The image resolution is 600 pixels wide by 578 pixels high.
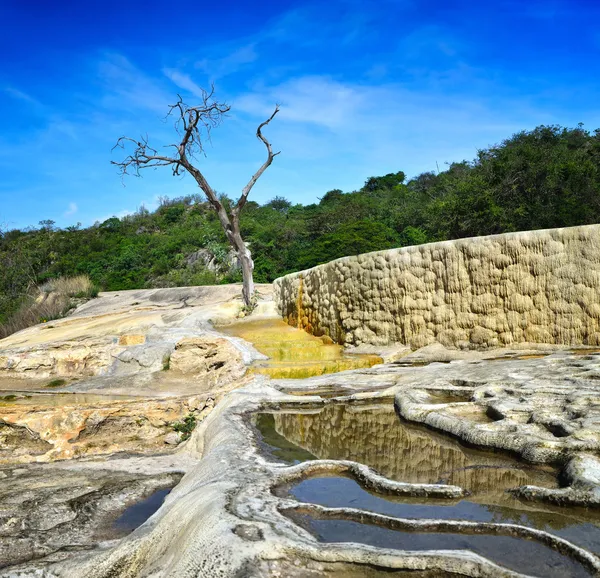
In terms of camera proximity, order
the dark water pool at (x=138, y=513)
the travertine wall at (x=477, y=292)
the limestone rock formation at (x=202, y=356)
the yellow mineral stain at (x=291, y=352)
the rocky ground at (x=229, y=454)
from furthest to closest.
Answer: the limestone rock formation at (x=202, y=356) → the yellow mineral stain at (x=291, y=352) → the travertine wall at (x=477, y=292) → the dark water pool at (x=138, y=513) → the rocky ground at (x=229, y=454)

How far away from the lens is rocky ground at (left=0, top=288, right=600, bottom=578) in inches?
73.8

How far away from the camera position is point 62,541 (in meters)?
2.99

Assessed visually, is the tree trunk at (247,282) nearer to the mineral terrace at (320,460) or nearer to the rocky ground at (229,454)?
the rocky ground at (229,454)

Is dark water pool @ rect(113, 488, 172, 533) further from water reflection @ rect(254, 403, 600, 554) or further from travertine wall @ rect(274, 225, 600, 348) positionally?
travertine wall @ rect(274, 225, 600, 348)

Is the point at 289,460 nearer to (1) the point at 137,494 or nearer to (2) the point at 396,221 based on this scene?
(1) the point at 137,494

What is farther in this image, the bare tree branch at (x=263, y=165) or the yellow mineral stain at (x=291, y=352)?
the bare tree branch at (x=263, y=165)

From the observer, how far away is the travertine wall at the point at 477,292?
19.1ft

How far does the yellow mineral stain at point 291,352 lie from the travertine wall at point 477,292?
1.67 feet

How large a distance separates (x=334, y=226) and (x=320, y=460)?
22480 mm

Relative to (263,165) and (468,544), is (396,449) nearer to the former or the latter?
(468,544)

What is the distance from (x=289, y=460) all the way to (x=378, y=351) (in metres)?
4.17

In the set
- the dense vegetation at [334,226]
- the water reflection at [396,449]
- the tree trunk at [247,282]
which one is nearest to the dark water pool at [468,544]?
the water reflection at [396,449]

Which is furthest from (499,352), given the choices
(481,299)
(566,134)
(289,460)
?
(566,134)

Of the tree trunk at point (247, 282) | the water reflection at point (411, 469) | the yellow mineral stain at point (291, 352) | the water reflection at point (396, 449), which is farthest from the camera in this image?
the tree trunk at point (247, 282)
